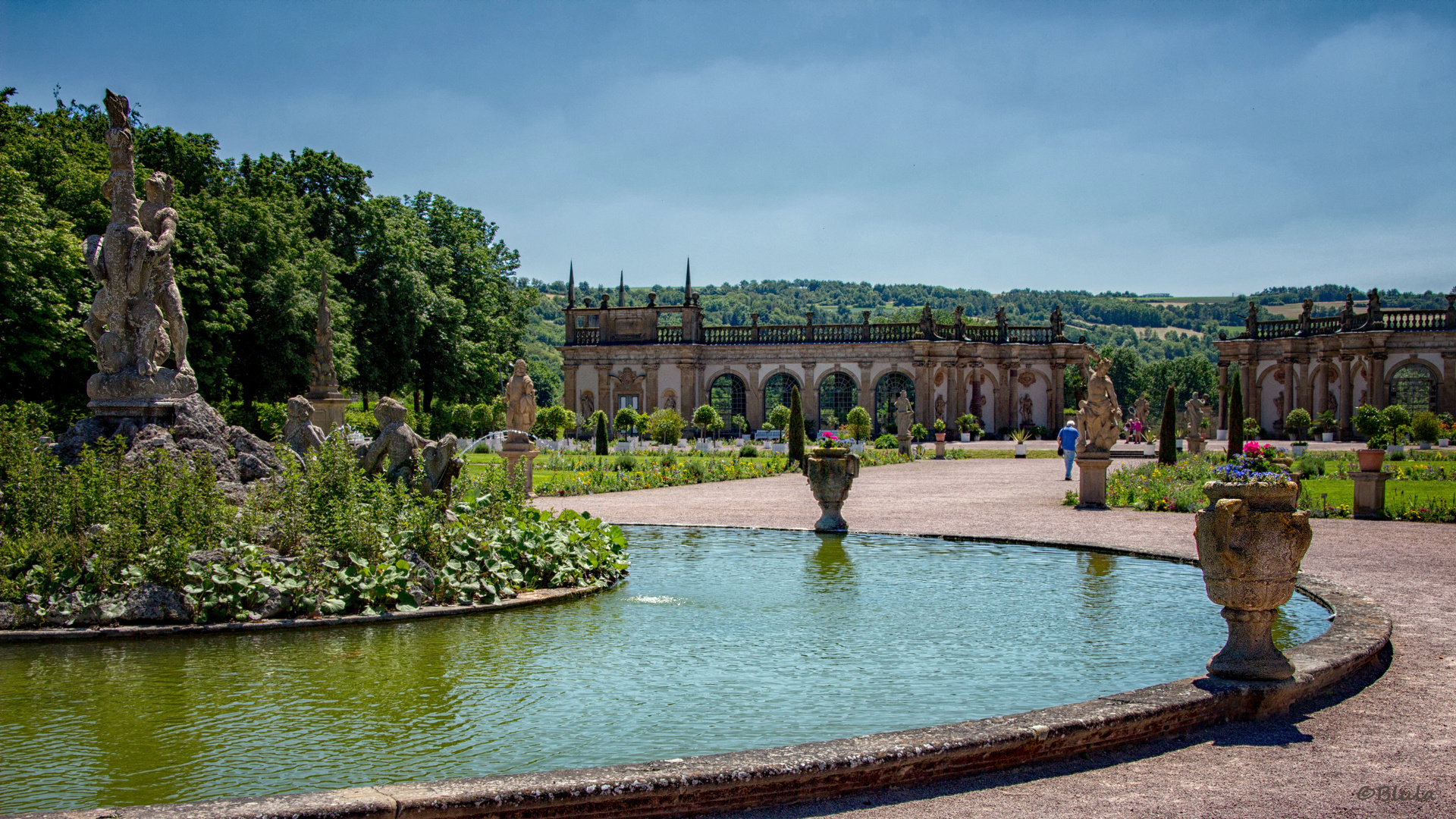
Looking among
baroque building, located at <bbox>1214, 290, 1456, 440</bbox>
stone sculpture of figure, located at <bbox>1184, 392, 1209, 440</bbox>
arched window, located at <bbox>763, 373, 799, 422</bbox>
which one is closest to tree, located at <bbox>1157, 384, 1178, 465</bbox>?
stone sculpture of figure, located at <bbox>1184, 392, 1209, 440</bbox>

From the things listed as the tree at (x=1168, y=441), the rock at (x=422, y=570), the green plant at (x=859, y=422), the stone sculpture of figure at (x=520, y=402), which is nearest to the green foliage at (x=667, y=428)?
the green plant at (x=859, y=422)

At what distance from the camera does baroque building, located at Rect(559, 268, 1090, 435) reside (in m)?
51.0

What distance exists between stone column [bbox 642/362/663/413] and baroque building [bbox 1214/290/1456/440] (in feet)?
85.4

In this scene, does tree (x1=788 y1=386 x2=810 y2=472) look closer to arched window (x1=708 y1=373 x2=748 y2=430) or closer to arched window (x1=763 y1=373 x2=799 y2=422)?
arched window (x1=763 y1=373 x2=799 y2=422)

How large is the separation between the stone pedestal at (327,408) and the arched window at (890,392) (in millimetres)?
28294

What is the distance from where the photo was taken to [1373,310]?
1832 inches

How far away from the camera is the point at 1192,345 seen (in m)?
146

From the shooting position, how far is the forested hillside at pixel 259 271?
2291 centimetres

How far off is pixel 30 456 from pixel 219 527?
1.75 metres

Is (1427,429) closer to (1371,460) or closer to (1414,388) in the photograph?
(1414,388)

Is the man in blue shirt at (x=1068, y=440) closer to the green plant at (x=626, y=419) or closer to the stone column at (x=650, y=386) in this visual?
the green plant at (x=626, y=419)

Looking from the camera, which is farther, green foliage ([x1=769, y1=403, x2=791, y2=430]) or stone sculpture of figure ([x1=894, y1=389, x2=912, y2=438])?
green foliage ([x1=769, y1=403, x2=791, y2=430])

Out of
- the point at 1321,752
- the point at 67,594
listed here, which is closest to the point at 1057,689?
the point at 1321,752

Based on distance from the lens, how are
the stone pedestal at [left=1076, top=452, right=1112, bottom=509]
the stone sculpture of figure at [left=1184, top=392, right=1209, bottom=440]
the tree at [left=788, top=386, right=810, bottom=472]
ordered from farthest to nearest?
1. the stone sculpture of figure at [left=1184, top=392, right=1209, bottom=440]
2. the tree at [left=788, top=386, right=810, bottom=472]
3. the stone pedestal at [left=1076, top=452, right=1112, bottom=509]
